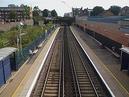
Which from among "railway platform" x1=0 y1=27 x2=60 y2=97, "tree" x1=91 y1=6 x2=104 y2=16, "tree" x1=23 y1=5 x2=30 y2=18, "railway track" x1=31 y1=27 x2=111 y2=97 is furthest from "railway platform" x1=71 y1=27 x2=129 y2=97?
"tree" x1=91 y1=6 x2=104 y2=16

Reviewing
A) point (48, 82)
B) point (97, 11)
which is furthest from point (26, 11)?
point (48, 82)

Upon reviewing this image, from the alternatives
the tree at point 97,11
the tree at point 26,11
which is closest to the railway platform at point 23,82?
the tree at point 26,11

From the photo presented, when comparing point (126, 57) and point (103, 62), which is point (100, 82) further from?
point (103, 62)

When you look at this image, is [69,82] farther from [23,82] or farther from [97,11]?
[97,11]

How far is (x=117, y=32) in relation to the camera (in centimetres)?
3466

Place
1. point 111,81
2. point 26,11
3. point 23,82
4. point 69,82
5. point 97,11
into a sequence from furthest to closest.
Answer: point 97,11 < point 26,11 < point 69,82 < point 23,82 < point 111,81

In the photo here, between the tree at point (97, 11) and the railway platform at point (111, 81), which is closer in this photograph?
the railway platform at point (111, 81)

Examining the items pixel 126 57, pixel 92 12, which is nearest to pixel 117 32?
pixel 126 57

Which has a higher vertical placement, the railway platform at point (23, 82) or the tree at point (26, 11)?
the tree at point (26, 11)

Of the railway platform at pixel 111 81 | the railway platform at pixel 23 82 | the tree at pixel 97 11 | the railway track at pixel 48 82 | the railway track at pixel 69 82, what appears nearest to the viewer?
the railway platform at pixel 111 81

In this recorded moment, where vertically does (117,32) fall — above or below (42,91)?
above

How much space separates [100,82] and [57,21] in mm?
137053

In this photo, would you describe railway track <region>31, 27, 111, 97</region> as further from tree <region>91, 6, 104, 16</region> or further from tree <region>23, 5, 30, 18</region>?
tree <region>91, 6, 104, 16</region>

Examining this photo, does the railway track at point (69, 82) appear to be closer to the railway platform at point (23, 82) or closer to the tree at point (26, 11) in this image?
the railway platform at point (23, 82)
